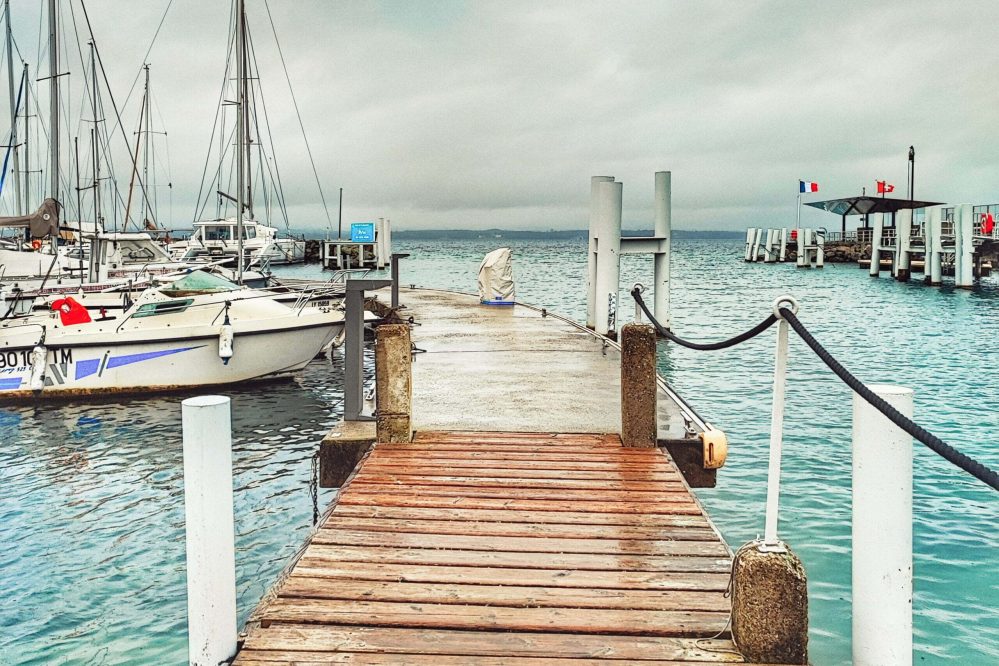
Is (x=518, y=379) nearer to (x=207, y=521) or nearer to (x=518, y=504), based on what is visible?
(x=518, y=504)

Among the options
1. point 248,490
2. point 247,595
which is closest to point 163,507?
point 248,490

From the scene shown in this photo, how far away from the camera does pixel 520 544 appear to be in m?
5.05

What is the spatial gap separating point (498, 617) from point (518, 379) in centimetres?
665

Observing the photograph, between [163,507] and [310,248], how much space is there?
217ft

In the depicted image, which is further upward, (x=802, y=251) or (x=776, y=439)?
(x=802, y=251)

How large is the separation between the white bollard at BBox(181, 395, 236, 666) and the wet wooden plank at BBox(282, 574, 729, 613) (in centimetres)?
59

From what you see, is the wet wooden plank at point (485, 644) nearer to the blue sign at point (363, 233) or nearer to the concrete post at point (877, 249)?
the blue sign at point (363, 233)

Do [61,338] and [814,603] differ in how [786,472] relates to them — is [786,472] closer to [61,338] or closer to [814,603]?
[814,603]

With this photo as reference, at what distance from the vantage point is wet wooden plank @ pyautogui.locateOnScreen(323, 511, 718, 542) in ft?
17.0

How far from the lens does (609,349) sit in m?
14.0

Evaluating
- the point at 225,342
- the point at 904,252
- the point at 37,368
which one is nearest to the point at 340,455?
the point at 225,342

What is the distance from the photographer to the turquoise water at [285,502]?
6750 mm

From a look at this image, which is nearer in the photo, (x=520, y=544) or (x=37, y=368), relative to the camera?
(x=520, y=544)

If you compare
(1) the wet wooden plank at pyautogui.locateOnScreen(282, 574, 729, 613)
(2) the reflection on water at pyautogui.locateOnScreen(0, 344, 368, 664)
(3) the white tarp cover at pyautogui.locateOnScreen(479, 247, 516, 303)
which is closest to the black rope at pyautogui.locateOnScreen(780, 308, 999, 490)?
(1) the wet wooden plank at pyautogui.locateOnScreen(282, 574, 729, 613)
